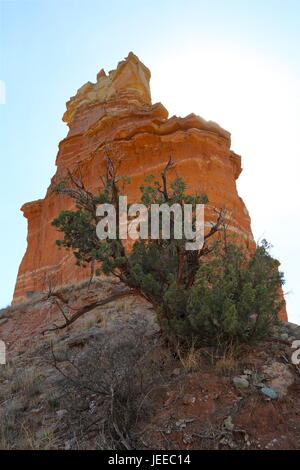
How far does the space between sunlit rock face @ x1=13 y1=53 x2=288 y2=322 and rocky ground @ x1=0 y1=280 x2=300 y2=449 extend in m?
12.4

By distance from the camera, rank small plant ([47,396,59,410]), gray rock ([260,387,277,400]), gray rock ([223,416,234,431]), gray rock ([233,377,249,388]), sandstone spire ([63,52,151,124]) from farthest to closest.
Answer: sandstone spire ([63,52,151,124]) → small plant ([47,396,59,410]) → gray rock ([233,377,249,388]) → gray rock ([260,387,277,400]) → gray rock ([223,416,234,431])

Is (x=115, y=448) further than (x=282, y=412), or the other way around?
(x=282, y=412)

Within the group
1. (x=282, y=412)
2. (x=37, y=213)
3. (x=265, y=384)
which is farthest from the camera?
(x=37, y=213)

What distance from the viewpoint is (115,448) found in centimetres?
482

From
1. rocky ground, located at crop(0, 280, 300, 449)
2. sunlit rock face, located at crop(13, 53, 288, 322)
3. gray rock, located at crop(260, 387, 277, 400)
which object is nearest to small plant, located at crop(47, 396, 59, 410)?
rocky ground, located at crop(0, 280, 300, 449)

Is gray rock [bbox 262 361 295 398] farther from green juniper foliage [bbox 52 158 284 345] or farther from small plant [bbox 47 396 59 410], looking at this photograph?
small plant [bbox 47 396 59 410]

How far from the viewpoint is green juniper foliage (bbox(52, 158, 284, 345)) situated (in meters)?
6.47

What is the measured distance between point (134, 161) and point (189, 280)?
16.1 m

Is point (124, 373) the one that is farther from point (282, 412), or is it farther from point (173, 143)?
point (173, 143)

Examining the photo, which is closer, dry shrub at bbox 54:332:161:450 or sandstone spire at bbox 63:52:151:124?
dry shrub at bbox 54:332:161:450

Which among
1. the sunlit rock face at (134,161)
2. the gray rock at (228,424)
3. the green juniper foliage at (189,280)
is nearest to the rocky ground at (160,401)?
the gray rock at (228,424)

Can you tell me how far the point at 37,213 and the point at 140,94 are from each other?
1214 cm
